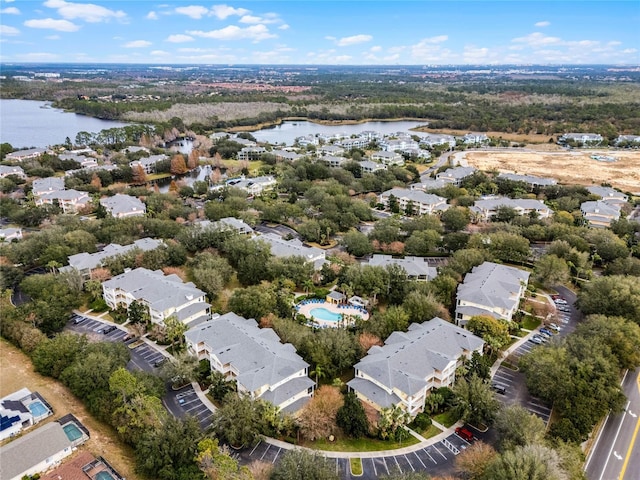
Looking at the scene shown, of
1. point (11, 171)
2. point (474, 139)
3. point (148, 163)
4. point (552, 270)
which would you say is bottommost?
point (552, 270)

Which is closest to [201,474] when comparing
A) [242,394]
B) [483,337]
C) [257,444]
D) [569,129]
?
[257,444]

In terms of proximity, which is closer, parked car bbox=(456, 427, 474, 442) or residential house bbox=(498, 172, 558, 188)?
parked car bbox=(456, 427, 474, 442)

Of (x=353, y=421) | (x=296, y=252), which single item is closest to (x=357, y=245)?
(x=296, y=252)

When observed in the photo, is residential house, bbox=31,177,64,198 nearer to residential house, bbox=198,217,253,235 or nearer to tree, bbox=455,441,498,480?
residential house, bbox=198,217,253,235

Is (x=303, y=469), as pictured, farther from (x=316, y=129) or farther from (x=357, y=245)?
(x=316, y=129)

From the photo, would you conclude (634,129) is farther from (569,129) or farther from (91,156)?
(91,156)

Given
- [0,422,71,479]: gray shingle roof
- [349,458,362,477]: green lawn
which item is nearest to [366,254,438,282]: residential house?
[349,458,362,477]: green lawn
